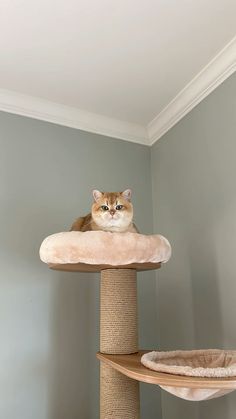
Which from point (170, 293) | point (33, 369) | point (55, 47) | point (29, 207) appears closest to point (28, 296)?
point (33, 369)

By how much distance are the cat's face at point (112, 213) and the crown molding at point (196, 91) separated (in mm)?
711

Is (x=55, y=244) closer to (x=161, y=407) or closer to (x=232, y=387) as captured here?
(x=232, y=387)

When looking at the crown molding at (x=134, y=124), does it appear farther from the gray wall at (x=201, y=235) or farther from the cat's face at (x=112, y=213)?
the cat's face at (x=112, y=213)

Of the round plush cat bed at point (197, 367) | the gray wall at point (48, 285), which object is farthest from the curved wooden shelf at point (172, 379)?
the gray wall at point (48, 285)

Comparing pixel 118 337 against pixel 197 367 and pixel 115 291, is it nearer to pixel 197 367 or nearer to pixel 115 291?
pixel 115 291

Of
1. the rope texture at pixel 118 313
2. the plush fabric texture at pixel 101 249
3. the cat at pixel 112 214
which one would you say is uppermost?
the cat at pixel 112 214

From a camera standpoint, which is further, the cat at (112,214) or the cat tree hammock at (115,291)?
the cat at (112,214)

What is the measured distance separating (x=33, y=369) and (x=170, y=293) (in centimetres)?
74

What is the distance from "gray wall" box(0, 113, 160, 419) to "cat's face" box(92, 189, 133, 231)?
0.48m

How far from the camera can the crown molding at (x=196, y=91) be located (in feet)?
5.07

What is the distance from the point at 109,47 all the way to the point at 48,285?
3.66ft

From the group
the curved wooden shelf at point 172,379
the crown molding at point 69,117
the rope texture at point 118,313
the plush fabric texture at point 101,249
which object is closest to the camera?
the curved wooden shelf at point 172,379

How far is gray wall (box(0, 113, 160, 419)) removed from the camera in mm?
1566

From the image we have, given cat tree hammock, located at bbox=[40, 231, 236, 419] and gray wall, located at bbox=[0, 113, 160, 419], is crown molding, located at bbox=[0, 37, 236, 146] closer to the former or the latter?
gray wall, located at bbox=[0, 113, 160, 419]
